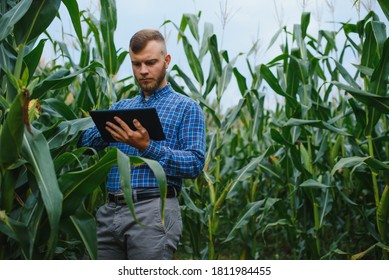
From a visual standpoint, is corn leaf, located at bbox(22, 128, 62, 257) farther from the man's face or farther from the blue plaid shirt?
the man's face

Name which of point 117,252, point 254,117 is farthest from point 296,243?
point 117,252

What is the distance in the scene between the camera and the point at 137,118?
1.85 metres

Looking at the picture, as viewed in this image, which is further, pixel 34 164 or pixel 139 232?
pixel 139 232

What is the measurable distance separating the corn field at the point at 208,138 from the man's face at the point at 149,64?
317 millimetres

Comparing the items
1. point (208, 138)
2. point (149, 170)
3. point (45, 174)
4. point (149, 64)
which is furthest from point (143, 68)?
point (208, 138)

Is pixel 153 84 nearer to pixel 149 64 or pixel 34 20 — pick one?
pixel 149 64

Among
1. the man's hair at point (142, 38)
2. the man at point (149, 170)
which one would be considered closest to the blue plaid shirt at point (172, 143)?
the man at point (149, 170)

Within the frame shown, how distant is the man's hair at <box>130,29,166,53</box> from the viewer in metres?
2.03

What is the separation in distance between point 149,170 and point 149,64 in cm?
41

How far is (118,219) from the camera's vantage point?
206 cm

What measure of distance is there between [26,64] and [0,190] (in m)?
0.54

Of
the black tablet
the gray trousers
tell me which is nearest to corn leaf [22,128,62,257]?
the black tablet

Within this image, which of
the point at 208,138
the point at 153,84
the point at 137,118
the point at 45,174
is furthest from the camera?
the point at 208,138

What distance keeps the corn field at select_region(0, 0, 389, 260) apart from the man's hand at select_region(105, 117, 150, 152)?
17 centimetres
